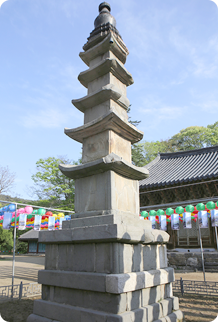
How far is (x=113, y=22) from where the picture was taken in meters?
7.24

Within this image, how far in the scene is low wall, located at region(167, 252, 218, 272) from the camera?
14.1 m

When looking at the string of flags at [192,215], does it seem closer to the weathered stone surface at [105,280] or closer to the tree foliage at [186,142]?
the weathered stone surface at [105,280]

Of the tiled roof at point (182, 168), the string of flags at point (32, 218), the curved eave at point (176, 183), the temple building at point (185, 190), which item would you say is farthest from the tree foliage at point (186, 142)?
the string of flags at point (32, 218)

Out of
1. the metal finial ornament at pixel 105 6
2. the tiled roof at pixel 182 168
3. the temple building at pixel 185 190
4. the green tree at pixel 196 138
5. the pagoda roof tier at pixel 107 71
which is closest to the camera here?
the pagoda roof tier at pixel 107 71

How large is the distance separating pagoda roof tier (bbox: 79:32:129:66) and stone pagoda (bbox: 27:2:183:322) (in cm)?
3

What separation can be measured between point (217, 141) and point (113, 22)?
3477cm

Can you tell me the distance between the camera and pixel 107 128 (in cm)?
592

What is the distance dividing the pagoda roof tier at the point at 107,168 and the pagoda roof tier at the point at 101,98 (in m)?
1.89

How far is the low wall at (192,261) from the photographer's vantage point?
1406 cm

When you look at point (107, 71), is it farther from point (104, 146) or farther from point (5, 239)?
point (5, 239)

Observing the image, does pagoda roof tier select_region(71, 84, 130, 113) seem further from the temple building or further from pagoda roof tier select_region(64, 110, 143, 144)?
the temple building

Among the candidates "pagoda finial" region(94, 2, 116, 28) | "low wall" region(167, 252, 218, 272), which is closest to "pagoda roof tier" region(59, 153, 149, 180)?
"pagoda finial" region(94, 2, 116, 28)

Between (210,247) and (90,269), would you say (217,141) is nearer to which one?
(210,247)

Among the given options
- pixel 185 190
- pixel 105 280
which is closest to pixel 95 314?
pixel 105 280
